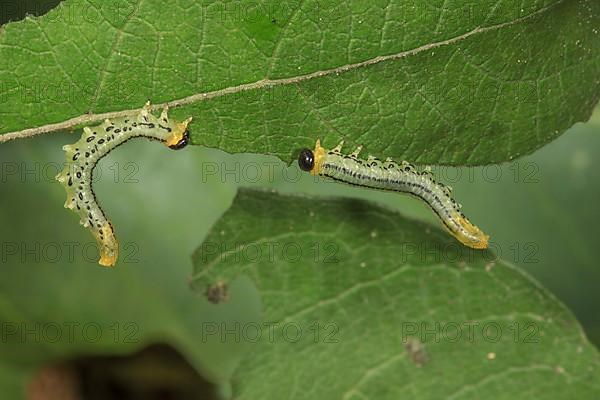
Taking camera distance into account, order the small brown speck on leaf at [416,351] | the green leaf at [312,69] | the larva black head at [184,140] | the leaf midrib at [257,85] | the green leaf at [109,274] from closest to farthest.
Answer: the green leaf at [312,69] < the leaf midrib at [257,85] < the larva black head at [184,140] < the small brown speck on leaf at [416,351] < the green leaf at [109,274]

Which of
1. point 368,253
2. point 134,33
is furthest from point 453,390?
point 134,33

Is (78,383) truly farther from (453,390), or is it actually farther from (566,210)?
(566,210)

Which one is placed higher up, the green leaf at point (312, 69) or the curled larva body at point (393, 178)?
the green leaf at point (312, 69)

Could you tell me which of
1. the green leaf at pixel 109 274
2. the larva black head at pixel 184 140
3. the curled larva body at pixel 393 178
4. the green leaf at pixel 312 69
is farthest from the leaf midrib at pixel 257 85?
the green leaf at pixel 109 274

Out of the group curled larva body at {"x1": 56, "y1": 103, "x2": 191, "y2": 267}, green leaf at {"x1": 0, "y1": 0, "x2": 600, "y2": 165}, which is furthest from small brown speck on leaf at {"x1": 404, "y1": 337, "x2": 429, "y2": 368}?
curled larva body at {"x1": 56, "y1": 103, "x2": 191, "y2": 267}

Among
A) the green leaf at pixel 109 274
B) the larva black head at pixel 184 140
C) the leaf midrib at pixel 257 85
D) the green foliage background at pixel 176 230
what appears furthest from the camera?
the green leaf at pixel 109 274

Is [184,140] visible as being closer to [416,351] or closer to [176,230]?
[416,351]

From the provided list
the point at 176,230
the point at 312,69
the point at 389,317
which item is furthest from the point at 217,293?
the point at 312,69

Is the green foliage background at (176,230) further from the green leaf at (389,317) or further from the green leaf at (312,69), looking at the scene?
the green leaf at (312,69)
